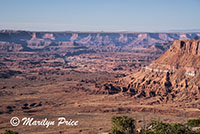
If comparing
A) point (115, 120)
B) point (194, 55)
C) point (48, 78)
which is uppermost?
point (194, 55)

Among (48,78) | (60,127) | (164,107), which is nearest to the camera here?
(60,127)

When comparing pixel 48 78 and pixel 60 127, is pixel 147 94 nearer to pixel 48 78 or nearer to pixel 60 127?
pixel 60 127

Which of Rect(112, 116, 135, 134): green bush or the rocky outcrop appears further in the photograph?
the rocky outcrop

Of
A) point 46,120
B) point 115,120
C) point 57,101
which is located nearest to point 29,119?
point 46,120

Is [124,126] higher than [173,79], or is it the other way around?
[124,126]

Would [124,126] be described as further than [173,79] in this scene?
No

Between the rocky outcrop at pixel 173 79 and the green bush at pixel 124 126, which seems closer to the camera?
the green bush at pixel 124 126

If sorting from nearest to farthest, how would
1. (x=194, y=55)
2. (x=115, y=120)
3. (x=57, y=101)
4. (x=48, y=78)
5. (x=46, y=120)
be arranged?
(x=115, y=120) < (x=46, y=120) < (x=57, y=101) < (x=194, y=55) < (x=48, y=78)

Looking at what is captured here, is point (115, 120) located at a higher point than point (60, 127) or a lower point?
higher

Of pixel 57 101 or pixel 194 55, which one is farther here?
pixel 194 55
